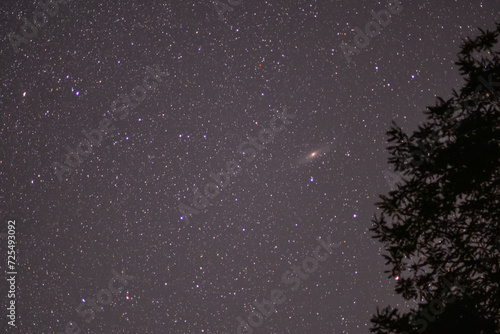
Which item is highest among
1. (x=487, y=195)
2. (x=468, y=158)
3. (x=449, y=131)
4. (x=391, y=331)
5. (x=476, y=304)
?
(x=449, y=131)

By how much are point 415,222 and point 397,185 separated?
367mm

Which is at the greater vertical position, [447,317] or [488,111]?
[488,111]

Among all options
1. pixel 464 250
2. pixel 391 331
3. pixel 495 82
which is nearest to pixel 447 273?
pixel 464 250

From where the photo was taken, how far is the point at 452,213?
3.53 meters

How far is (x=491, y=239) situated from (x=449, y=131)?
3.16 feet

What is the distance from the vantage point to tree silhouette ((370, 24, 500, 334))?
327 centimetres

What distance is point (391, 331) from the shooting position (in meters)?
3.29

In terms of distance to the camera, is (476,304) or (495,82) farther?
(495,82)

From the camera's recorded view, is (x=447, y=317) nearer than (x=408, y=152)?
Yes

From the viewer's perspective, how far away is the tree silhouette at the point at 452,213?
10.7 feet

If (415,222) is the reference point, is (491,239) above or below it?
below

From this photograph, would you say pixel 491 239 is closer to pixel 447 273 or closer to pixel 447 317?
pixel 447 273

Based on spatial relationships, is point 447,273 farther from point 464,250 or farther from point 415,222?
point 415,222

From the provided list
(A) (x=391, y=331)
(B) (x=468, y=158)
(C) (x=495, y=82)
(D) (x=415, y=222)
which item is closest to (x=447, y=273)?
(D) (x=415, y=222)
